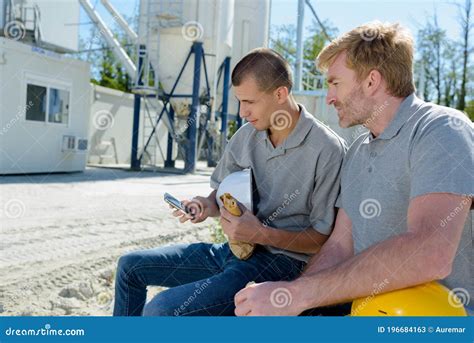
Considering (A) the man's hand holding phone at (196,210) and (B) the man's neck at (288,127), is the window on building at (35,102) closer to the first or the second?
(A) the man's hand holding phone at (196,210)

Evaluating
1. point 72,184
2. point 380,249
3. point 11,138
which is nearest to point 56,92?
point 11,138

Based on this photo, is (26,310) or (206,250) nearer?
(206,250)

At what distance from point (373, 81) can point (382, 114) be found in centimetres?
13

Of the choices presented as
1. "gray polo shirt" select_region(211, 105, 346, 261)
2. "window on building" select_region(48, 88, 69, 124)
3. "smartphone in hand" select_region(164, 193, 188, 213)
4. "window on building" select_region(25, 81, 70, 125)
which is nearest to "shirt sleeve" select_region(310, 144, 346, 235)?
"gray polo shirt" select_region(211, 105, 346, 261)

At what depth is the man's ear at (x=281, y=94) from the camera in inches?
100

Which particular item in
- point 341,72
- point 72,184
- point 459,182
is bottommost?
point 72,184

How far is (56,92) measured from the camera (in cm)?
1353

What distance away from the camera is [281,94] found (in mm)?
2559

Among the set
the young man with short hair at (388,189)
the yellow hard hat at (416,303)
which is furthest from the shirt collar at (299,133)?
the yellow hard hat at (416,303)

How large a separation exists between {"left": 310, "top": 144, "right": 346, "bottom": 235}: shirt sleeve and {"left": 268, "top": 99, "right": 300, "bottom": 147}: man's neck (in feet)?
0.67

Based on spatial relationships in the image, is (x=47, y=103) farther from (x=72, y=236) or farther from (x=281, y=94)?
(x=281, y=94)

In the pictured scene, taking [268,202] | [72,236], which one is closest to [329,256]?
[268,202]

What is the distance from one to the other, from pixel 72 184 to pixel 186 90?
6.46 metres
